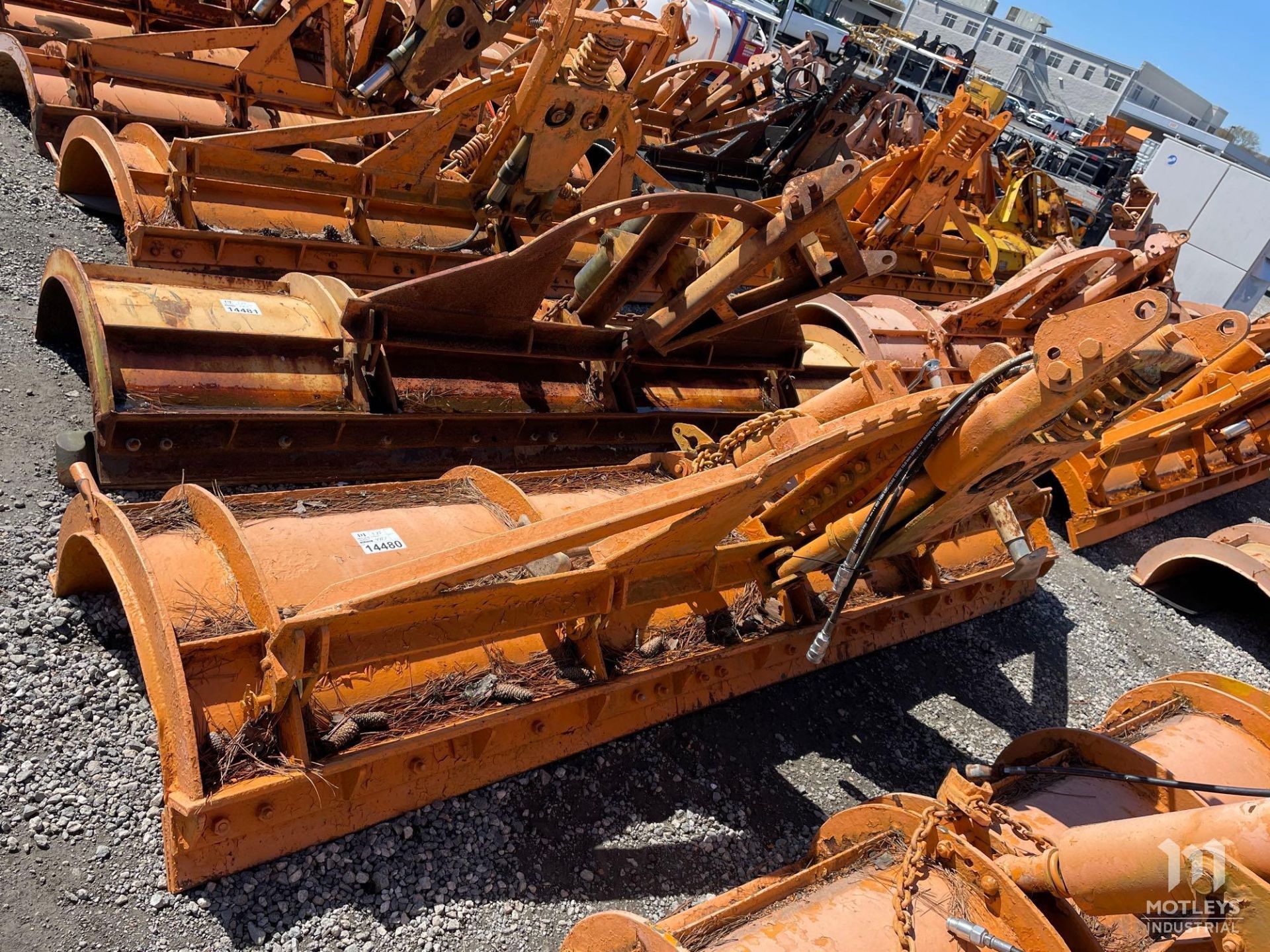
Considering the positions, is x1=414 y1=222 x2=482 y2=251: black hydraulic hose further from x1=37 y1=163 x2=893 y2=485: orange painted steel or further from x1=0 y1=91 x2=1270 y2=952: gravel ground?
x1=0 y1=91 x2=1270 y2=952: gravel ground

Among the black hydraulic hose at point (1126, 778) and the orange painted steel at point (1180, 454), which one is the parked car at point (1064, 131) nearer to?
the orange painted steel at point (1180, 454)

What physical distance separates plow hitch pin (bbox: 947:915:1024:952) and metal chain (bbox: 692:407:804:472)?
2136mm

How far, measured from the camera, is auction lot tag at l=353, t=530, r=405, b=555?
3.94m

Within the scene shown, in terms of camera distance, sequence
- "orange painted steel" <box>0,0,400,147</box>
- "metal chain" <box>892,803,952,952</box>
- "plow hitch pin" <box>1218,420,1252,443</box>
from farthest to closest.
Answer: "plow hitch pin" <box>1218,420,1252,443</box>
"orange painted steel" <box>0,0,400,147</box>
"metal chain" <box>892,803,952,952</box>

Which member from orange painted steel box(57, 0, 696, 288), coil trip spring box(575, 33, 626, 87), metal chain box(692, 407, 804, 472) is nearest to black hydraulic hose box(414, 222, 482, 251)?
orange painted steel box(57, 0, 696, 288)

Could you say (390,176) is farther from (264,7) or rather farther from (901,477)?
(901,477)

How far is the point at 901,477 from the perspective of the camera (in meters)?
3.82

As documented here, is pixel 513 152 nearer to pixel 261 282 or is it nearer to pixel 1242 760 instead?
pixel 261 282

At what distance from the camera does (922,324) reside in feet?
28.7

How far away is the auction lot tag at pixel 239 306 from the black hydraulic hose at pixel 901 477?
12.1 ft

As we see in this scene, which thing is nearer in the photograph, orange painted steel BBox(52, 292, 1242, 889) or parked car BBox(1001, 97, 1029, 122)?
orange painted steel BBox(52, 292, 1242, 889)

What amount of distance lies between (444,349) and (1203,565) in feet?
24.9

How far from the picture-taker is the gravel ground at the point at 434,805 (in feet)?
10.4

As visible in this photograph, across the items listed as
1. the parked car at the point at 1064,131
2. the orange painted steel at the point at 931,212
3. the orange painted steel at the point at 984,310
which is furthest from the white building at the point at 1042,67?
the orange painted steel at the point at 984,310
